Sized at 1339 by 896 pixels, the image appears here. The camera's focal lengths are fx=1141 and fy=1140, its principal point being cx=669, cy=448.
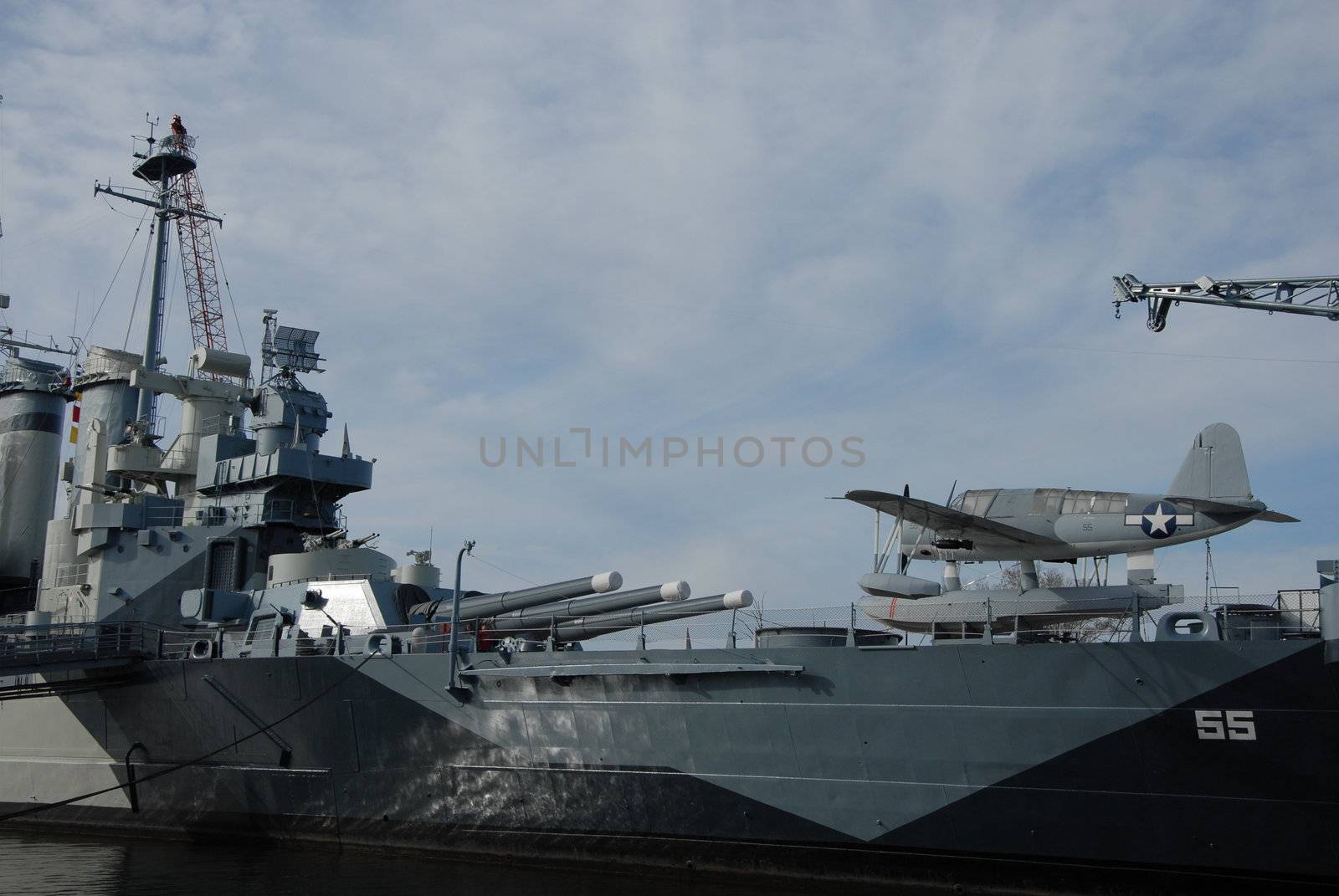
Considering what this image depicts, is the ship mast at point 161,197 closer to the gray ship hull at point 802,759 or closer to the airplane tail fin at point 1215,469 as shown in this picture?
the gray ship hull at point 802,759

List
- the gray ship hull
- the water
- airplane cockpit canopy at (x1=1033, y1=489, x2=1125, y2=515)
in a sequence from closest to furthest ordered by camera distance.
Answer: the gray ship hull
the water
airplane cockpit canopy at (x1=1033, y1=489, x2=1125, y2=515)

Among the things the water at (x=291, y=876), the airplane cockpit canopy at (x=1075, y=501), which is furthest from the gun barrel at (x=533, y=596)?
the airplane cockpit canopy at (x=1075, y=501)

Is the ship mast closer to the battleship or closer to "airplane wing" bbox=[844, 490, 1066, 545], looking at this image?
the battleship

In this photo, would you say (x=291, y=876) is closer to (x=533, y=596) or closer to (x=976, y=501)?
(x=533, y=596)

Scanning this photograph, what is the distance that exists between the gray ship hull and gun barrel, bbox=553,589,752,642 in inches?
48.9

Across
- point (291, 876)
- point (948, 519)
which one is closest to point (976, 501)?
point (948, 519)

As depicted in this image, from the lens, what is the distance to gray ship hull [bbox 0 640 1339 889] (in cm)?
1524

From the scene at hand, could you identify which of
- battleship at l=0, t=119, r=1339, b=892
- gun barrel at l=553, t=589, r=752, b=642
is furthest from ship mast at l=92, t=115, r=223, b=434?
gun barrel at l=553, t=589, r=752, b=642

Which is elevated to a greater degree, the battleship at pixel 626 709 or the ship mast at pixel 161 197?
the ship mast at pixel 161 197

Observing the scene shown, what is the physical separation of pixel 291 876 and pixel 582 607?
670 centimetres

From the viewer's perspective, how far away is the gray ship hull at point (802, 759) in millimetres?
15242

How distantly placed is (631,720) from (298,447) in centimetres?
1224

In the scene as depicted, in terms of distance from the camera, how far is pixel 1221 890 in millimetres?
15086

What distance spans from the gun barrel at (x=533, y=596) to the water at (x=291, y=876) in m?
4.64
